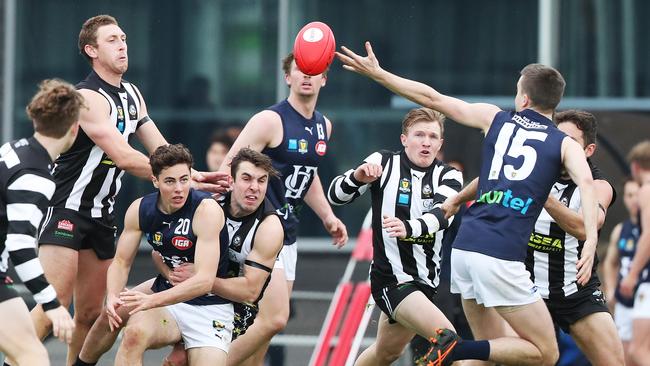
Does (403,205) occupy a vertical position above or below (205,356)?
above

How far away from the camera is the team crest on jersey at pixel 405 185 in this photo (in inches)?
326

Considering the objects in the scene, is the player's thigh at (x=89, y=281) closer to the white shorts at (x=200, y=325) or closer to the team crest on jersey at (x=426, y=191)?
the white shorts at (x=200, y=325)

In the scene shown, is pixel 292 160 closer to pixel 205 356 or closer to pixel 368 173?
pixel 368 173

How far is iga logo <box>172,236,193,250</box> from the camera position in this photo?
7633 mm

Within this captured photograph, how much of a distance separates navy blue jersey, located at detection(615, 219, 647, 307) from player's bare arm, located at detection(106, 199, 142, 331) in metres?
5.18

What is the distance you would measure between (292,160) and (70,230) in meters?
1.61

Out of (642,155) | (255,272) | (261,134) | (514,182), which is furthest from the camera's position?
(642,155)

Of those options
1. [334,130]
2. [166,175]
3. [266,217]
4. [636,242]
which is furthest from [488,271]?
[334,130]

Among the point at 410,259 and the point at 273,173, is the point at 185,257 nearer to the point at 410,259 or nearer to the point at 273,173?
the point at 273,173

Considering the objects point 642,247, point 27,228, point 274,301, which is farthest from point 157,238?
point 642,247

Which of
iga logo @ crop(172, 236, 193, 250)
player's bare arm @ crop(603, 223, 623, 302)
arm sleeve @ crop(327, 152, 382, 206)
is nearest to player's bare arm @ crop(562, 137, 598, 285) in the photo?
arm sleeve @ crop(327, 152, 382, 206)

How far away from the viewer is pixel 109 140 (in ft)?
25.7

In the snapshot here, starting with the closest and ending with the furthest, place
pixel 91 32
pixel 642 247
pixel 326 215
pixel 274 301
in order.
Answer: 1. pixel 91 32
2. pixel 274 301
3. pixel 326 215
4. pixel 642 247

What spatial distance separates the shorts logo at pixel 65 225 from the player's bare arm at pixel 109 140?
513 millimetres
